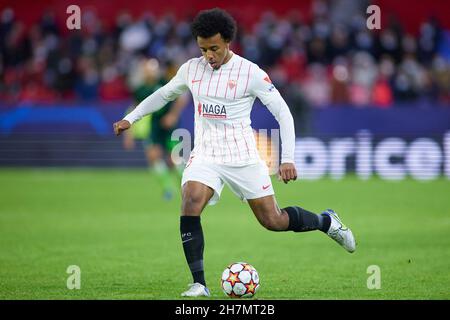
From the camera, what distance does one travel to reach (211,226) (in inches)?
556

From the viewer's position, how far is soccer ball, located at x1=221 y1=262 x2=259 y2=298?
7832 mm

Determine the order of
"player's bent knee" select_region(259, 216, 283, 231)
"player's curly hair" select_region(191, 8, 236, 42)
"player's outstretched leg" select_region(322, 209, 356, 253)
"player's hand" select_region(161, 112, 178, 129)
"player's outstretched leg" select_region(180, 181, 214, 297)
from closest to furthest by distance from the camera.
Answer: "player's curly hair" select_region(191, 8, 236, 42), "player's outstretched leg" select_region(180, 181, 214, 297), "player's bent knee" select_region(259, 216, 283, 231), "player's outstretched leg" select_region(322, 209, 356, 253), "player's hand" select_region(161, 112, 178, 129)

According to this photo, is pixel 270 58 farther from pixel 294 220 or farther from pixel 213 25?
pixel 213 25

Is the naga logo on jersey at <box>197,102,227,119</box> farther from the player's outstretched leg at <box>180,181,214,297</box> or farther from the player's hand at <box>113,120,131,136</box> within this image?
the player's hand at <box>113,120,131,136</box>

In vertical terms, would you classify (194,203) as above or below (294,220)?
above

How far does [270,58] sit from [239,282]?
17.4 meters

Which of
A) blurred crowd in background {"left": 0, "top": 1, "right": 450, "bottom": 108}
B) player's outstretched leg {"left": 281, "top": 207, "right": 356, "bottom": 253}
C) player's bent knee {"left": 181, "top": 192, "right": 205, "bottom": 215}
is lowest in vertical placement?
player's outstretched leg {"left": 281, "top": 207, "right": 356, "bottom": 253}

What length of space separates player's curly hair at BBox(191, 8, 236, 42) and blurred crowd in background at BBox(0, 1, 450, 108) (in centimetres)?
1515

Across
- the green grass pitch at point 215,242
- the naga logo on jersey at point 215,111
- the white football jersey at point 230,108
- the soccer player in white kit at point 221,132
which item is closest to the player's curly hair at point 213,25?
the soccer player in white kit at point 221,132

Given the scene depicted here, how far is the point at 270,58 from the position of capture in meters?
24.8

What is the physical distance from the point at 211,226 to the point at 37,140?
9.75 m

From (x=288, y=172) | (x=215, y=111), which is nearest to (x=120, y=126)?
(x=215, y=111)

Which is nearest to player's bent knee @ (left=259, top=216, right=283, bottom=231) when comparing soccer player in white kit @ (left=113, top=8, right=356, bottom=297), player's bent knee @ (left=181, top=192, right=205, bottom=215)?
soccer player in white kit @ (left=113, top=8, right=356, bottom=297)

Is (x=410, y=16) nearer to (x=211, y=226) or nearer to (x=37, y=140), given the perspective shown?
(x=37, y=140)
